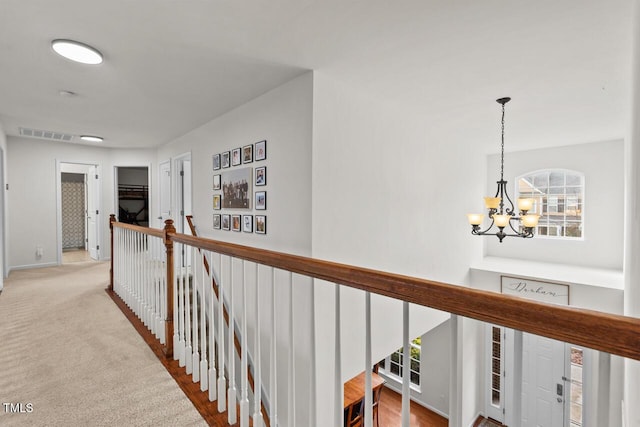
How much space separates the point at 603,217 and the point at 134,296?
6.77 metres

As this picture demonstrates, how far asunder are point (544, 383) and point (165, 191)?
7.55 m

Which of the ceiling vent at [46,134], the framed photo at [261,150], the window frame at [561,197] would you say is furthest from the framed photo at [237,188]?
the window frame at [561,197]

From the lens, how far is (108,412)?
67.7 inches

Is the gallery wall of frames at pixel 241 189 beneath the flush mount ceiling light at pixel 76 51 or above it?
beneath

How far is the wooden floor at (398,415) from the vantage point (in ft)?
17.2

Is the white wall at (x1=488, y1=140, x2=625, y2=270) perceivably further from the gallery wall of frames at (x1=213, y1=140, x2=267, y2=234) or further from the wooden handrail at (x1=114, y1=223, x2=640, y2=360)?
the wooden handrail at (x1=114, y1=223, x2=640, y2=360)

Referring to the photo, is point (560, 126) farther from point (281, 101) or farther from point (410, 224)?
point (281, 101)

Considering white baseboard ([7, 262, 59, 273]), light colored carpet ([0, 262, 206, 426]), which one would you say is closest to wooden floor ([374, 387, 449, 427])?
light colored carpet ([0, 262, 206, 426])

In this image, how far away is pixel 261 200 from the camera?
3.24 meters

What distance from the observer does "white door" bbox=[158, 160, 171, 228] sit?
5863 mm

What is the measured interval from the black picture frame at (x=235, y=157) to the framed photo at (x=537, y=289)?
4.14 metres

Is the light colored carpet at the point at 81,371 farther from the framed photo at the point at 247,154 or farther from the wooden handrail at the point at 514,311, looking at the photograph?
the framed photo at the point at 247,154

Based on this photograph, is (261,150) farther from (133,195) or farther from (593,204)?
(133,195)

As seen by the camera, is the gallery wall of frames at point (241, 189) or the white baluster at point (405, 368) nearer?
the white baluster at point (405, 368)
